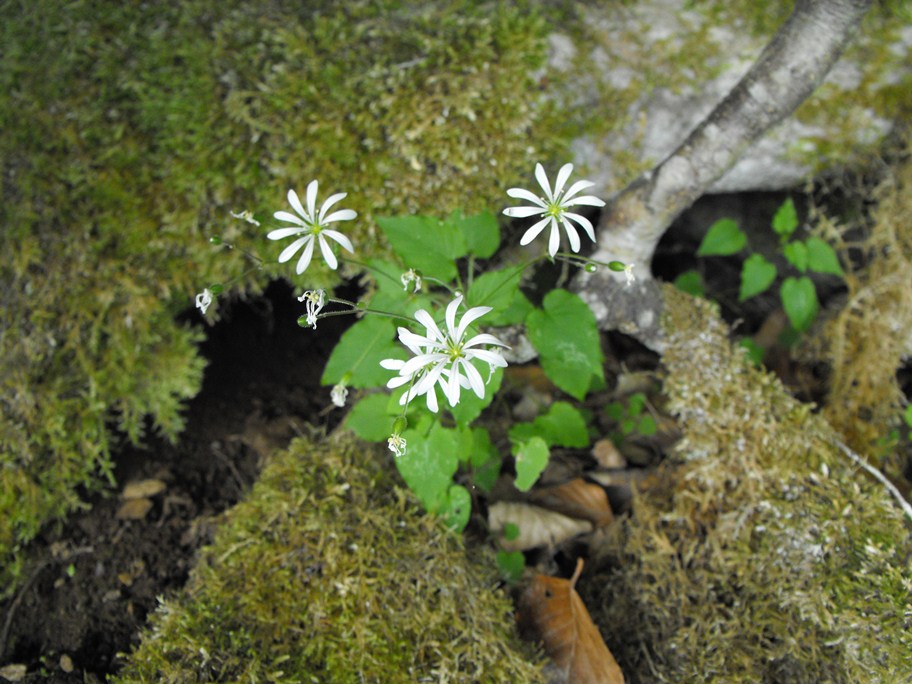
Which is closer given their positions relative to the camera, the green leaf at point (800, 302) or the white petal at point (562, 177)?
the white petal at point (562, 177)

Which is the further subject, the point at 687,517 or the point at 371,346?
the point at 687,517

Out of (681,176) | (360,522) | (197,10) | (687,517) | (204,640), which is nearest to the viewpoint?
(204,640)

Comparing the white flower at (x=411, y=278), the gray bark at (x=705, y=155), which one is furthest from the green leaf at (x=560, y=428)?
the white flower at (x=411, y=278)

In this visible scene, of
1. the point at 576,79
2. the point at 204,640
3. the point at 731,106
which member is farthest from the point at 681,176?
the point at 204,640

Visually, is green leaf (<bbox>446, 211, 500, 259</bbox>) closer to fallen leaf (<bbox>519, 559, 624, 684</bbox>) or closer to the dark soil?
the dark soil

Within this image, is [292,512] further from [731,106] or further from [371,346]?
[731,106]

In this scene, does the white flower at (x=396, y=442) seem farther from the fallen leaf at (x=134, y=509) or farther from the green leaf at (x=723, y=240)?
the green leaf at (x=723, y=240)
